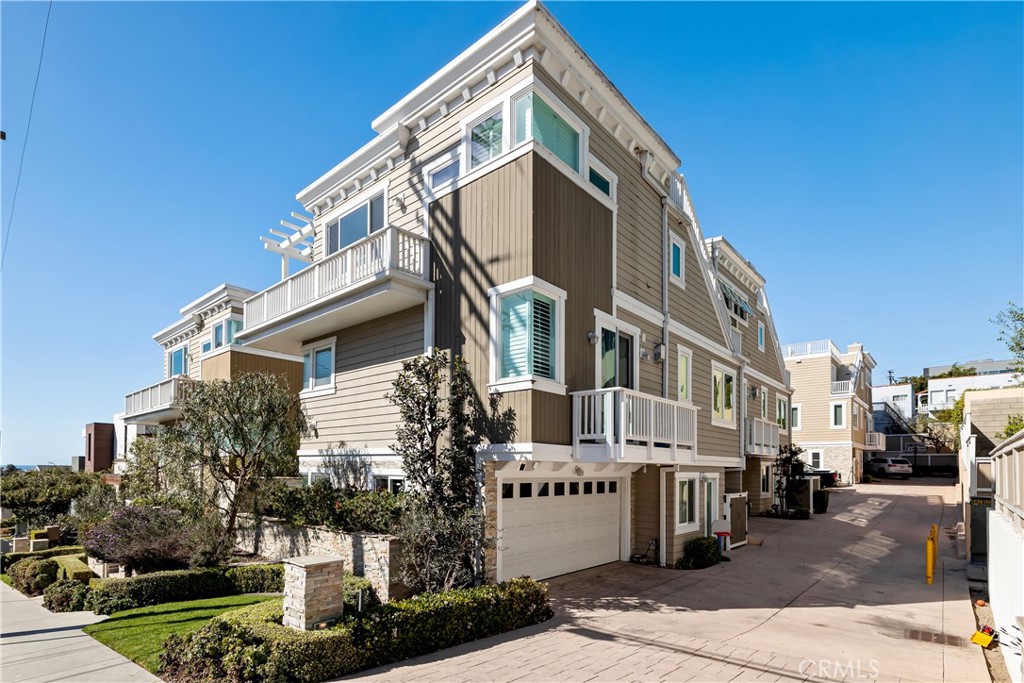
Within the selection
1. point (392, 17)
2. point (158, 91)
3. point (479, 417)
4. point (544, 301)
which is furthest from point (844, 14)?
point (158, 91)

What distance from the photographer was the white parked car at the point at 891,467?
4009 centimetres

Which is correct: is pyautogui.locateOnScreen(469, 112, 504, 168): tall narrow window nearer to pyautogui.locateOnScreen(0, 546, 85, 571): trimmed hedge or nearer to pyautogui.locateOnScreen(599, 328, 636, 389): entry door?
pyautogui.locateOnScreen(599, 328, 636, 389): entry door

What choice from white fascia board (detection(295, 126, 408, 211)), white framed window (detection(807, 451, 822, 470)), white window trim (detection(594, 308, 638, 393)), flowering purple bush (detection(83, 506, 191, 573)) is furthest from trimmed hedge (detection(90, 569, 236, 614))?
white framed window (detection(807, 451, 822, 470))

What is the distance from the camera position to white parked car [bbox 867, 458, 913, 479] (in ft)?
132

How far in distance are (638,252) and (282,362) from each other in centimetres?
1505

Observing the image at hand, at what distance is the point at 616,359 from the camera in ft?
42.7

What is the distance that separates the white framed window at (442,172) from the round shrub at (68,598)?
10282 mm

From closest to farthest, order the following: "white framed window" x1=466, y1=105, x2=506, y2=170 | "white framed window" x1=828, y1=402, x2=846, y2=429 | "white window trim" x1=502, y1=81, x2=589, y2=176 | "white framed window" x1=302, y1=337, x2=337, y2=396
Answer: "white window trim" x1=502, y1=81, x2=589, y2=176, "white framed window" x1=466, y1=105, x2=506, y2=170, "white framed window" x1=302, y1=337, x2=337, y2=396, "white framed window" x1=828, y1=402, x2=846, y2=429

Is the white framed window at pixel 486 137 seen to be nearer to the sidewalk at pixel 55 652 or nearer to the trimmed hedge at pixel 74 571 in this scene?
the sidewalk at pixel 55 652

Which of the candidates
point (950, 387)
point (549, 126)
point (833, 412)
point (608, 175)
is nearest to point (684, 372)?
point (608, 175)

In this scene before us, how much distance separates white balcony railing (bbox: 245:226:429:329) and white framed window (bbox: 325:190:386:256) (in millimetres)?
1187

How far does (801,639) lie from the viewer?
360 inches

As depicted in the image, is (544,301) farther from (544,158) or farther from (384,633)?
(384,633)

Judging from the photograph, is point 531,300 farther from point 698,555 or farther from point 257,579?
point 698,555
